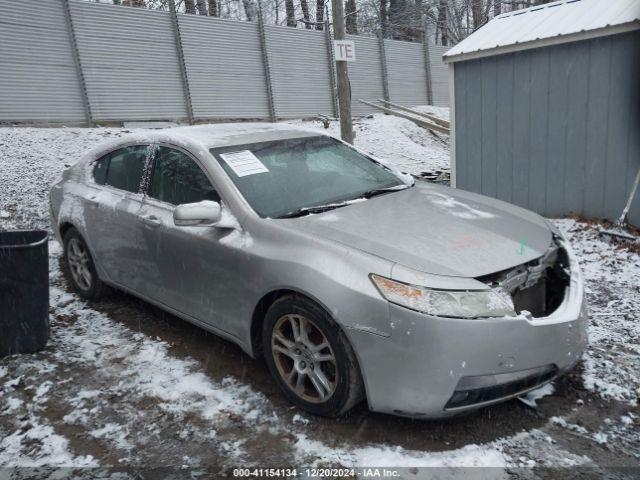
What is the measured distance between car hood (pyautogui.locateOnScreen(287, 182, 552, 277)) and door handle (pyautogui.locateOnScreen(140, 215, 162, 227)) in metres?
1.15

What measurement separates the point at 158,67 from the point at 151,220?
10295 millimetres

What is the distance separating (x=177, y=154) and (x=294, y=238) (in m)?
1.36

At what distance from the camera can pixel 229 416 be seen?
3088 mm

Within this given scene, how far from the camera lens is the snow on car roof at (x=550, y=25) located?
6.24 metres

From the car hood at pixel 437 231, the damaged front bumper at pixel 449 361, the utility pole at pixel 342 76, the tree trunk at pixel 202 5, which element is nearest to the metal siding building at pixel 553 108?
the utility pole at pixel 342 76

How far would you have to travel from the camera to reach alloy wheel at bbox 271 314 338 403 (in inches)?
113

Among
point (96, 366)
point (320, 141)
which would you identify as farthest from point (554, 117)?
point (96, 366)

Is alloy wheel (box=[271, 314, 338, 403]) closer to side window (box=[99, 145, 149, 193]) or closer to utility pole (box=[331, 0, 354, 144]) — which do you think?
side window (box=[99, 145, 149, 193])

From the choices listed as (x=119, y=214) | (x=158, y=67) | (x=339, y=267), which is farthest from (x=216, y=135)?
(x=158, y=67)

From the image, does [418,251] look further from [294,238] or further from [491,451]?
[491,451]

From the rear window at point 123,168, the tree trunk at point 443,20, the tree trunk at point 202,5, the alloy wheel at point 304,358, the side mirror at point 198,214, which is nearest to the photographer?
the alloy wheel at point 304,358

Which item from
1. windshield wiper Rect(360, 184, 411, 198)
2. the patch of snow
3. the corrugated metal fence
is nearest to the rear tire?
the patch of snow

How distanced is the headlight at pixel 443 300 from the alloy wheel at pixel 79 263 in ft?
10.5

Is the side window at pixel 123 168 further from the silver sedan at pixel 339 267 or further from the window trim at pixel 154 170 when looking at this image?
the window trim at pixel 154 170
